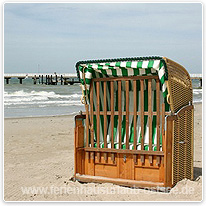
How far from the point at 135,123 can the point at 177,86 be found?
83 centimetres

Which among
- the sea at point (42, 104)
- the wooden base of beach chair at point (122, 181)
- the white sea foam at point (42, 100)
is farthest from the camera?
the white sea foam at point (42, 100)

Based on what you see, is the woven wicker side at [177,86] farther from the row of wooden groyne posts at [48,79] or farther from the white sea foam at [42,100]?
the row of wooden groyne posts at [48,79]

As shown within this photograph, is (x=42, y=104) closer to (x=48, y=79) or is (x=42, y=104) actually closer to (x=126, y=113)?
(x=126, y=113)

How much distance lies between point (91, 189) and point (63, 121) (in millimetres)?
8081

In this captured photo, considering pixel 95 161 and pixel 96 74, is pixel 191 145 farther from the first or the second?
pixel 96 74

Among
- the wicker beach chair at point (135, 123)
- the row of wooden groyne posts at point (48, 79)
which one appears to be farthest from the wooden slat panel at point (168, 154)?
the row of wooden groyne posts at point (48, 79)

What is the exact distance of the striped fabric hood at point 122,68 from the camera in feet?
15.3

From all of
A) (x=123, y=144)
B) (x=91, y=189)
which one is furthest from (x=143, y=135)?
(x=91, y=189)

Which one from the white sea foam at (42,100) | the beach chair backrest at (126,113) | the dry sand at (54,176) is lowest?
the dry sand at (54,176)

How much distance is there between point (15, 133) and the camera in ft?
34.1

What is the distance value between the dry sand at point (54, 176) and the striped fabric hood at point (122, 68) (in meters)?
1.43

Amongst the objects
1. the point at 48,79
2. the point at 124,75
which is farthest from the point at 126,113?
the point at 48,79

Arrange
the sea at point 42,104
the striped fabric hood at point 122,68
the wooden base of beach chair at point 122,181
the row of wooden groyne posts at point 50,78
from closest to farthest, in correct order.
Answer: the striped fabric hood at point 122,68, the wooden base of beach chair at point 122,181, the sea at point 42,104, the row of wooden groyne posts at point 50,78

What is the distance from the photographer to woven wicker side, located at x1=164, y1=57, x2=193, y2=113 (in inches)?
186
